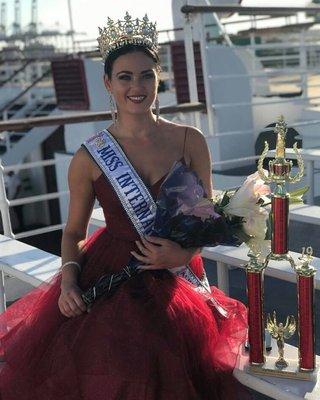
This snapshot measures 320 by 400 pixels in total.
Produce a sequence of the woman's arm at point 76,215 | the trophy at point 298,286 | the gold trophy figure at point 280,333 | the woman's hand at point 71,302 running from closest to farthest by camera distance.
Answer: the trophy at point 298,286
the gold trophy figure at point 280,333
the woman's hand at point 71,302
the woman's arm at point 76,215

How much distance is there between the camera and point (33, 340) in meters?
1.58

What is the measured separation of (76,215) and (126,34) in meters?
0.54

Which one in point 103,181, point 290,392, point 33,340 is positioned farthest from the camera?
point 103,181

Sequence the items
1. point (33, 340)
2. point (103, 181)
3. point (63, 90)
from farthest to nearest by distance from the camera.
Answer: point (63, 90), point (103, 181), point (33, 340)

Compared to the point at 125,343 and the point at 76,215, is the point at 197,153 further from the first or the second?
the point at 125,343

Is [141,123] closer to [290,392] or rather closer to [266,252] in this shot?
[266,252]

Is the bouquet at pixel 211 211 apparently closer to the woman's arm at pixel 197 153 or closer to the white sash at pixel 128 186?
the white sash at pixel 128 186

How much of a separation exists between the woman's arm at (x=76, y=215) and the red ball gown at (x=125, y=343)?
4 cm

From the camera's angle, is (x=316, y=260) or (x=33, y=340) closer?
(x=33, y=340)

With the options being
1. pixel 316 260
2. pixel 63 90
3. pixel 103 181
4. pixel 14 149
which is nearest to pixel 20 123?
pixel 103 181

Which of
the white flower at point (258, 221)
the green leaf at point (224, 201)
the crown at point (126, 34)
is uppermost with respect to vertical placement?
the crown at point (126, 34)

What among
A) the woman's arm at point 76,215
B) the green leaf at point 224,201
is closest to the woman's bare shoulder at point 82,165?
the woman's arm at point 76,215

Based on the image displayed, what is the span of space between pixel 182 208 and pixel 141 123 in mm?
426

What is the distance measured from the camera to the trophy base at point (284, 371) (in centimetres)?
134
